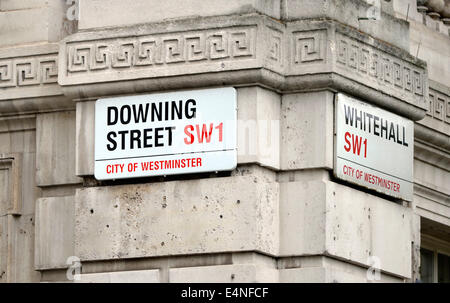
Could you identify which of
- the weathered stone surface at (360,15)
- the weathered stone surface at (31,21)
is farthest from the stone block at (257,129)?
the weathered stone surface at (31,21)

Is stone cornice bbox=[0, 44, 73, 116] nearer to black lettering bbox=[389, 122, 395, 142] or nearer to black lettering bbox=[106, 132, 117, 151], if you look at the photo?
black lettering bbox=[106, 132, 117, 151]

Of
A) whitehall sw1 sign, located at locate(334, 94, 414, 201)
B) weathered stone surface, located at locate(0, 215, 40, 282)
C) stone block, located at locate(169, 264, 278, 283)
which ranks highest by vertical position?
whitehall sw1 sign, located at locate(334, 94, 414, 201)

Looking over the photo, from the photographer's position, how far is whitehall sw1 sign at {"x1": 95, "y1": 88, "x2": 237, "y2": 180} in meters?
24.1

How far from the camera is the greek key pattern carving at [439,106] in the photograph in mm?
26875

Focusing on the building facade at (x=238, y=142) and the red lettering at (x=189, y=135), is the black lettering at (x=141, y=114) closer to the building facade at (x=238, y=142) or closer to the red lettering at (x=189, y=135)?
the building facade at (x=238, y=142)

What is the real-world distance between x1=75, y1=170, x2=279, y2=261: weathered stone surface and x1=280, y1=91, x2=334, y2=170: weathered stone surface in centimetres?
36

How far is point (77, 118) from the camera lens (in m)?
25.0

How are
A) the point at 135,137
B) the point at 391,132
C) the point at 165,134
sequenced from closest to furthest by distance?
the point at 165,134, the point at 135,137, the point at 391,132

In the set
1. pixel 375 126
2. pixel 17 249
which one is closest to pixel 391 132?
pixel 375 126

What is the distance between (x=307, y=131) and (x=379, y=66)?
1433 mm

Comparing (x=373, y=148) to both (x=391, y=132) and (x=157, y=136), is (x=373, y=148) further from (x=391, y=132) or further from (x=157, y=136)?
(x=157, y=136)

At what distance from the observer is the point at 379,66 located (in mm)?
25109

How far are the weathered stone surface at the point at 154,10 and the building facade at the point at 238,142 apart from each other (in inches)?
0.6

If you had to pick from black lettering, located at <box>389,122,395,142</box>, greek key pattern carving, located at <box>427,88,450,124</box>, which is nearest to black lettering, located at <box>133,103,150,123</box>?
black lettering, located at <box>389,122,395,142</box>
